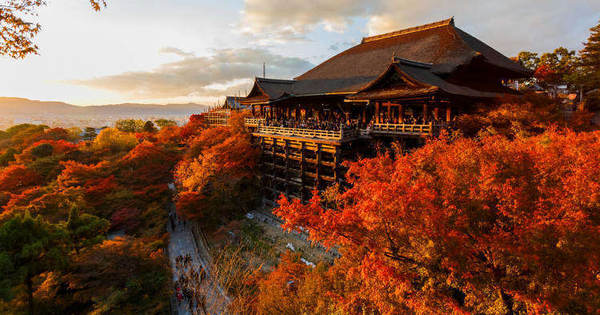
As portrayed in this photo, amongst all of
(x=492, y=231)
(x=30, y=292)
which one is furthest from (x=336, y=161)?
(x=30, y=292)

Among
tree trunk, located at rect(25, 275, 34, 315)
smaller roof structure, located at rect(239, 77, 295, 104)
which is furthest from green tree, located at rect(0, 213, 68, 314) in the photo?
smaller roof structure, located at rect(239, 77, 295, 104)

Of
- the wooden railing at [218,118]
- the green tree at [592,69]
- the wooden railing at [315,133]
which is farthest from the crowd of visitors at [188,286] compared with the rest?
the green tree at [592,69]

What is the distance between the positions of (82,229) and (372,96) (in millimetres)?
19806

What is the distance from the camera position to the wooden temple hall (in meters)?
18.1

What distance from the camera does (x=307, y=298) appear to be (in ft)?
37.0

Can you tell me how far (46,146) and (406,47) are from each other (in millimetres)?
47780

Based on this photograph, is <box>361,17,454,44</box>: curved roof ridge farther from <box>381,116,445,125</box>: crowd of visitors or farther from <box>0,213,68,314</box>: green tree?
<box>0,213,68,314</box>: green tree

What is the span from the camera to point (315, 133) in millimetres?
21547

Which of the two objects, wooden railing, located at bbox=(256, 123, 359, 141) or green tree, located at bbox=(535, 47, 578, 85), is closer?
wooden railing, located at bbox=(256, 123, 359, 141)

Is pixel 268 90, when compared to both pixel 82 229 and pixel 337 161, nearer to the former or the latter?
pixel 337 161

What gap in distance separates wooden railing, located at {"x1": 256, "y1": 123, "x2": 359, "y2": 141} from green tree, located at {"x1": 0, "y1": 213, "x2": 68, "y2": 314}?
1661 cm

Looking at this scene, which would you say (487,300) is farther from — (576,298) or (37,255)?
(37,255)

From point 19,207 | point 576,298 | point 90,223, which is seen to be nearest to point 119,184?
point 19,207

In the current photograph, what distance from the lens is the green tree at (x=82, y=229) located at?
14172 mm
